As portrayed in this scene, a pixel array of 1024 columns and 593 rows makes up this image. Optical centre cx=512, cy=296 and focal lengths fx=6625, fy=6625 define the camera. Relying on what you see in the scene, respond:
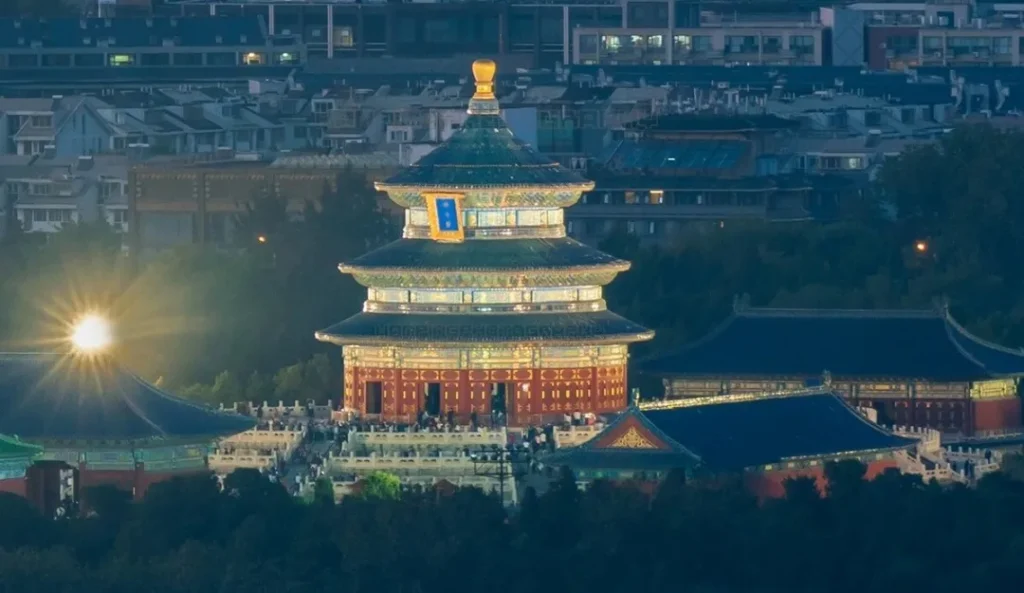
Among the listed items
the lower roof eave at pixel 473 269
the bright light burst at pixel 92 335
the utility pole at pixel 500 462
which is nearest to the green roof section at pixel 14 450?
the bright light burst at pixel 92 335

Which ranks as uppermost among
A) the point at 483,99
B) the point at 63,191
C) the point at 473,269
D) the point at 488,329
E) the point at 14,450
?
A: the point at 483,99

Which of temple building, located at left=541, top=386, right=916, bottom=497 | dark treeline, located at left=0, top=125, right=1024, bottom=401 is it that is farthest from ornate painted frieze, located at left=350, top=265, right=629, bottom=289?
dark treeline, located at left=0, top=125, right=1024, bottom=401

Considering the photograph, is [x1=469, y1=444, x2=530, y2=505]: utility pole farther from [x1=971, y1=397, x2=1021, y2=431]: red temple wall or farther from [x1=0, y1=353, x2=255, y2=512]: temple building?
[x1=971, y1=397, x2=1021, y2=431]: red temple wall

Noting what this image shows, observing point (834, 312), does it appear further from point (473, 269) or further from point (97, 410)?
point (97, 410)

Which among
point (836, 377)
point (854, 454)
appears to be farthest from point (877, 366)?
point (854, 454)

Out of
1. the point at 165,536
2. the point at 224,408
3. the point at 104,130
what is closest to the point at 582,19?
the point at 104,130

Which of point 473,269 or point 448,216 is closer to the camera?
point 473,269

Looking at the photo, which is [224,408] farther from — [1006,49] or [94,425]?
[1006,49]

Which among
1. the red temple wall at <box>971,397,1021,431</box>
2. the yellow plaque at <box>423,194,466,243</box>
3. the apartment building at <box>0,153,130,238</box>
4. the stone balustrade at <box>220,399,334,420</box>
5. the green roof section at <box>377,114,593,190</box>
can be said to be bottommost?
the apartment building at <box>0,153,130,238</box>
